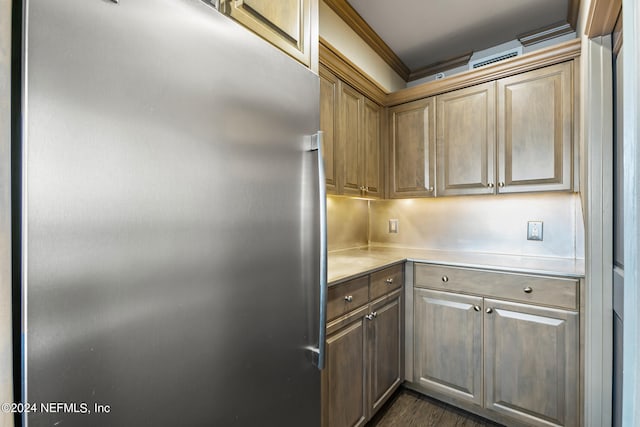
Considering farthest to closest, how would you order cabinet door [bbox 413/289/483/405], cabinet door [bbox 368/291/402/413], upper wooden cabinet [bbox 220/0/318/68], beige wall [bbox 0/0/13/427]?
cabinet door [bbox 413/289/483/405] < cabinet door [bbox 368/291/402/413] < upper wooden cabinet [bbox 220/0/318/68] < beige wall [bbox 0/0/13/427]

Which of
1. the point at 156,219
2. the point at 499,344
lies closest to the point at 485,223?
the point at 499,344

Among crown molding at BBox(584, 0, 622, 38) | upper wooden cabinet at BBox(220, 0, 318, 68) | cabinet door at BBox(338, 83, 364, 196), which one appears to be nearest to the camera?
upper wooden cabinet at BBox(220, 0, 318, 68)

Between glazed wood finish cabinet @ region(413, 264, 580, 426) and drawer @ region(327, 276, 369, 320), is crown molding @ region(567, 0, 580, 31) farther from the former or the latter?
drawer @ region(327, 276, 369, 320)

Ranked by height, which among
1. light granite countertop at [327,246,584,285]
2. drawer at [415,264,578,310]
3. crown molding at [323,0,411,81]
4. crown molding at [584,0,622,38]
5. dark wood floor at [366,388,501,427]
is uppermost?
crown molding at [323,0,411,81]

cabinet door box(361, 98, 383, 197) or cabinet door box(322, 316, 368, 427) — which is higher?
cabinet door box(361, 98, 383, 197)

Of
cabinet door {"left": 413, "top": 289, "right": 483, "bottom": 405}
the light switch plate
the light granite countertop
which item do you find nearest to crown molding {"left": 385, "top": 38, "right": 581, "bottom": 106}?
the light switch plate

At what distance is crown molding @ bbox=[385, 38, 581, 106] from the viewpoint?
170 cm

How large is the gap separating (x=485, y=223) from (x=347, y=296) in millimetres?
1455

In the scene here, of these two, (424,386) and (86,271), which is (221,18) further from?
(424,386)

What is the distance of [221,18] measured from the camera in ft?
2.25

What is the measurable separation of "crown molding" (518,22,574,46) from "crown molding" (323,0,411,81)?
891 mm

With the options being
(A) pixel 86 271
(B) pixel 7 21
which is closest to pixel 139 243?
(A) pixel 86 271

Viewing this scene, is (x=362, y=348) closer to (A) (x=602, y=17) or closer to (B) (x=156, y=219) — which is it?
(B) (x=156, y=219)

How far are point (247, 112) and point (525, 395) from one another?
79.8 inches
